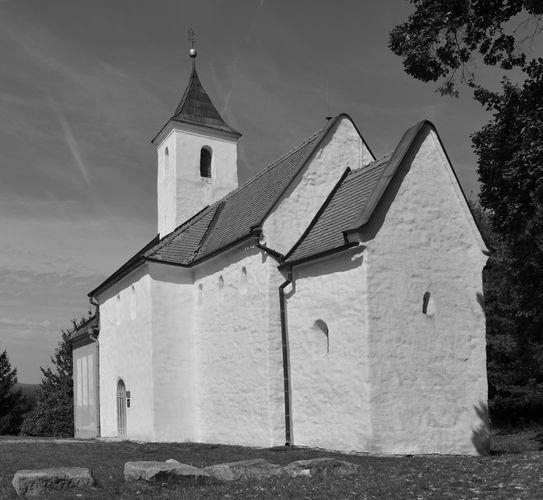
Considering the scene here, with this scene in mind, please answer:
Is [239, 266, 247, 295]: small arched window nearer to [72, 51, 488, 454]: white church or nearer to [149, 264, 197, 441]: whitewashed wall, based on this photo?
[72, 51, 488, 454]: white church

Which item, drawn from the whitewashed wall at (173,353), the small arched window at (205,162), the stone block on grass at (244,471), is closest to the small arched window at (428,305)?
the stone block on grass at (244,471)

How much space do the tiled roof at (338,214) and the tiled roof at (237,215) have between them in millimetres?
1238

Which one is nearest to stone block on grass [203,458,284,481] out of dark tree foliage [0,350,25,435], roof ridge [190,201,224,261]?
roof ridge [190,201,224,261]

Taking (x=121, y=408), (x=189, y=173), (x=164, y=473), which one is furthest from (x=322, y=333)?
(x=189, y=173)

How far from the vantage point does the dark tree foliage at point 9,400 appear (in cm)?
4823

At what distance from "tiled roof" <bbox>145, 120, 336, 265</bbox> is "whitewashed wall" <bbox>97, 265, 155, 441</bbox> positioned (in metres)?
1.48

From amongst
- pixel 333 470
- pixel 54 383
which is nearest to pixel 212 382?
pixel 333 470

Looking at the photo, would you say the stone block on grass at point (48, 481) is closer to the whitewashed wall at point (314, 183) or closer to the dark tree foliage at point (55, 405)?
the whitewashed wall at point (314, 183)

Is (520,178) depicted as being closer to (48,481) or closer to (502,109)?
(502,109)

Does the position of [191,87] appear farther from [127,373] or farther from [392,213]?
[392,213]

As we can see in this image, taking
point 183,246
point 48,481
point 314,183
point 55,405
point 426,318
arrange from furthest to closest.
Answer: point 55,405
point 183,246
point 314,183
point 426,318
point 48,481

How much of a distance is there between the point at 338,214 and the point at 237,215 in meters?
4.61

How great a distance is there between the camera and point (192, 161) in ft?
87.9

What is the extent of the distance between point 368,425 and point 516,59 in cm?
794
